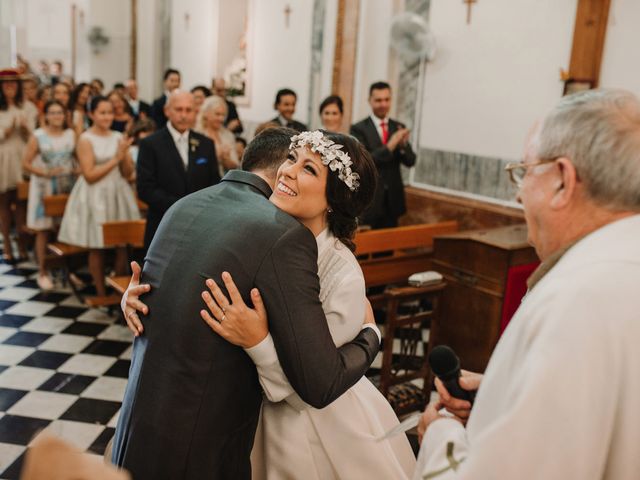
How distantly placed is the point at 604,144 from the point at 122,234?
4.61m

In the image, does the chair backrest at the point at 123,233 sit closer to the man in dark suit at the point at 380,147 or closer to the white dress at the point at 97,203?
the white dress at the point at 97,203

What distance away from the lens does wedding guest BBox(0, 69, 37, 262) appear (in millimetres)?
7582

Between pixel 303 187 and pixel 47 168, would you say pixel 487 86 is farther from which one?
pixel 303 187

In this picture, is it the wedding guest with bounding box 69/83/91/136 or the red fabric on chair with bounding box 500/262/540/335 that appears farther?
the wedding guest with bounding box 69/83/91/136

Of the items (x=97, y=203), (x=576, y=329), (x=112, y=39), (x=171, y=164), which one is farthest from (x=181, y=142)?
(x=112, y=39)

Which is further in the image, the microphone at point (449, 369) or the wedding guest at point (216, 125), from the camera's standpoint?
the wedding guest at point (216, 125)

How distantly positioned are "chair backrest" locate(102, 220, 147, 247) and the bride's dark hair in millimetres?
3375

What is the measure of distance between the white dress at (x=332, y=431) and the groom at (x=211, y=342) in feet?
0.76

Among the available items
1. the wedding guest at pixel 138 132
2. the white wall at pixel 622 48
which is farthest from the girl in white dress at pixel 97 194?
A: the white wall at pixel 622 48

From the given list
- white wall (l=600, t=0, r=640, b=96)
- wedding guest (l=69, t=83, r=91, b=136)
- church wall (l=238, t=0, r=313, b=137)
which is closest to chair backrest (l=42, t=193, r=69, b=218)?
wedding guest (l=69, t=83, r=91, b=136)

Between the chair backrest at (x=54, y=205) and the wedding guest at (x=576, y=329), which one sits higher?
the wedding guest at (x=576, y=329)

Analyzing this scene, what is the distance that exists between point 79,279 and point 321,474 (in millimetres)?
5633

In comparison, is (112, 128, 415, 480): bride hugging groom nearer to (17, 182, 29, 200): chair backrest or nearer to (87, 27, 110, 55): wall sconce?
(17, 182, 29, 200): chair backrest

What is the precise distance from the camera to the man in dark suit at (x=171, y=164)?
514 centimetres
